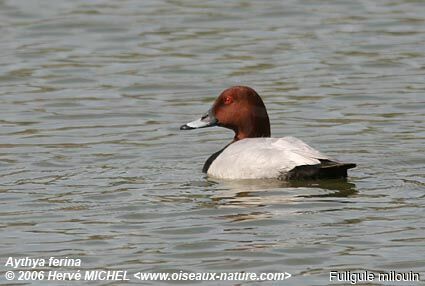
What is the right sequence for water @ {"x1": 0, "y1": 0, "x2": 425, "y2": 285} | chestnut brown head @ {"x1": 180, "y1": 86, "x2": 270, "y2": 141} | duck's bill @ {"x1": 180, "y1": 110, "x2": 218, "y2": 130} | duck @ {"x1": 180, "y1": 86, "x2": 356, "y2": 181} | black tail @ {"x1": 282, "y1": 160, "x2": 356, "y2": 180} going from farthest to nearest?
1. duck's bill @ {"x1": 180, "y1": 110, "x2": 218, "y2": 130}
2. chestnut brown head @ {"x1": 180, "y1": 86, "x2": 270, "y2": 141}
3. duck @ {"x1": 180, "y1": 86, "x2": 356, "y2": 181}
4. black tail @ {"x1": 282, "y1": 160, "x2": 356, "y2": 180}
5. water @ {"x1": 0, "y1": 0, "x2": 425, "y2": 285}

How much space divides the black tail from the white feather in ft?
0.13

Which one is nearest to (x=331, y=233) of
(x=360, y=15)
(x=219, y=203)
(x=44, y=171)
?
(x=219, y=203)

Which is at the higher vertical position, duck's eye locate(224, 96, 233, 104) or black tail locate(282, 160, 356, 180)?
duck's eye locate(224, 96, 233, 104)

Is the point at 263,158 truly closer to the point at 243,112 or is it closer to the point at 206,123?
A: the point at 243,112

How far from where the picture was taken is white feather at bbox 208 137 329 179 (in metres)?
10.0

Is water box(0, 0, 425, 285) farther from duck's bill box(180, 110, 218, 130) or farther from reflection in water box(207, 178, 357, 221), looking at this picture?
duck's bill box(180, 110, 218, 130)

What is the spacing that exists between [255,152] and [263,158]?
110 millimetres

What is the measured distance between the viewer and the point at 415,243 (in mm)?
8273

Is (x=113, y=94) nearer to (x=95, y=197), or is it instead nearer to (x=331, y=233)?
(x=95, y=197)

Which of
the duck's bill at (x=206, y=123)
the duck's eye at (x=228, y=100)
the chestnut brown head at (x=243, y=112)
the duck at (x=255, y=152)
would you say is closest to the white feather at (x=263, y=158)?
the duck at (x=255, y=152)

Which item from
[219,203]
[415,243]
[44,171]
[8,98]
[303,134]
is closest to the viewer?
[415,243]

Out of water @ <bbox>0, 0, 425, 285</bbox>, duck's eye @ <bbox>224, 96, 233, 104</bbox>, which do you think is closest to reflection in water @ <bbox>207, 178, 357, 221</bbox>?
water @ <bbox>0, 0, 425, 285</bbox>

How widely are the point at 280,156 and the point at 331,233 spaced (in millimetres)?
1612

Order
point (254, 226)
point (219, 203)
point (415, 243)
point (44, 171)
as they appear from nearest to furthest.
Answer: point (415, 243)
point (254, 226)
point (219, 203)
point (44, 171)
